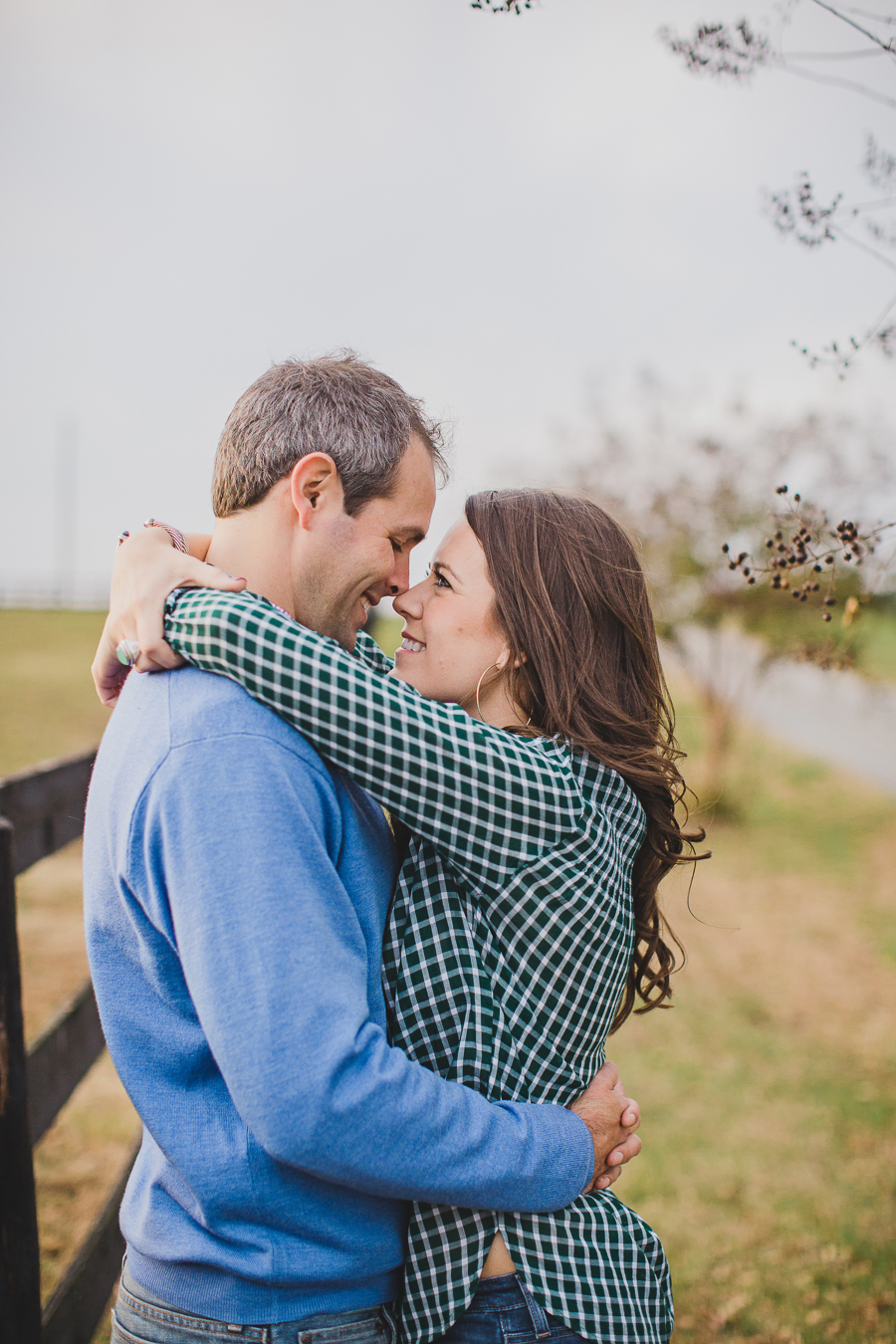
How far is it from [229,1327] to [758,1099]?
15.8ft

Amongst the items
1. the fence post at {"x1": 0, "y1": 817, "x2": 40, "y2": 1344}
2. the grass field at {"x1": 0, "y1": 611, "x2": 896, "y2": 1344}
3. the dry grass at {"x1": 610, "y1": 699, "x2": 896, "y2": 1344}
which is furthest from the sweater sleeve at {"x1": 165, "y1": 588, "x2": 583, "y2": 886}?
the dry grass at {"x1": 610, "y1": 699, "x2": 896, "y2": 1344}

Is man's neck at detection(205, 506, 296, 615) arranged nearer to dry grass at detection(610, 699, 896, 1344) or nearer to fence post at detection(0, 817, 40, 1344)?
fence post at detection(0, 817, 40, 1344)

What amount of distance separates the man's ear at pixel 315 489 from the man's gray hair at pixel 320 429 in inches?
0.7

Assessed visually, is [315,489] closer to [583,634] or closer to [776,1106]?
[583,634]

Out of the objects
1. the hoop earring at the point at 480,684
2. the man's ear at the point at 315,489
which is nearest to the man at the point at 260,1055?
the man's ear at the point at 315,489

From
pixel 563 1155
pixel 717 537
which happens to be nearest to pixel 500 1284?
pixel 563 1155

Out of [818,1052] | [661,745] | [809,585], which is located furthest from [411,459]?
[818,1052]

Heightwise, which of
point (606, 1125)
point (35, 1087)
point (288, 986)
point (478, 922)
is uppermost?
point (288, 986)

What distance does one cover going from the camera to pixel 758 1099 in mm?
5402

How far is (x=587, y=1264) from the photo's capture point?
4.90 ft

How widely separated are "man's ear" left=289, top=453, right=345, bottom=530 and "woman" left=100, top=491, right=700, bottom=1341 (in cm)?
32

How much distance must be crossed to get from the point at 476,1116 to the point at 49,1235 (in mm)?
3239

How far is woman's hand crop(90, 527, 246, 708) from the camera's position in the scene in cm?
144

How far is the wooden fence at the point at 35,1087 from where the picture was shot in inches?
77.0
